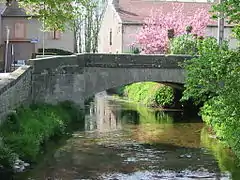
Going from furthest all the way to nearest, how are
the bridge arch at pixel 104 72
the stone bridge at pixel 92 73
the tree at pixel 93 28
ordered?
the tree at pixel 93 28 < the bridge arch at pixel 104 72 < the stone bridge at pixel 92 73

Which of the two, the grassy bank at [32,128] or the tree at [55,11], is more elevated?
the tree at [55,11]

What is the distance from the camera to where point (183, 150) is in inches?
861

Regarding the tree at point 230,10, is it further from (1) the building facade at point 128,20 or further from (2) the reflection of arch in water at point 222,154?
(1) the building facade at point 128,20

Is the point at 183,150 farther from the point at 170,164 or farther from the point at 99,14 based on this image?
the point at 99,14

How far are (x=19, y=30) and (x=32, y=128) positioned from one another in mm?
30544

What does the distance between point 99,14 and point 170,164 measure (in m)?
50.4

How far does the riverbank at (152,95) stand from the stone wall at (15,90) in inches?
501

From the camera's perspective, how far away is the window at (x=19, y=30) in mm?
49594

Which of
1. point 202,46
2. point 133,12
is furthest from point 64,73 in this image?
point 133,12

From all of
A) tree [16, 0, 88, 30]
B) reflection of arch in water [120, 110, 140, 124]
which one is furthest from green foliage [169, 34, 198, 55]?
tree [16, 0, 88, 30]

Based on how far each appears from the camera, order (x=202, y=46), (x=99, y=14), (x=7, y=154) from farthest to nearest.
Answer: (x=99, y=14)
(x=7, y=154)
(x=202, y=46)

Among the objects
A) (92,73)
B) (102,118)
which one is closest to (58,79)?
(92,73)

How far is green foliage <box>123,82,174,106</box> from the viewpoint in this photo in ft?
119

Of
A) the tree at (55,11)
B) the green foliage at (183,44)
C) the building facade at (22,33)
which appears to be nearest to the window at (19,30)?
the building facade at (22,33)
